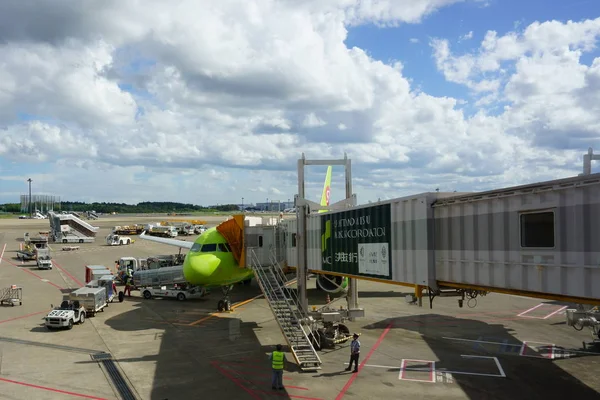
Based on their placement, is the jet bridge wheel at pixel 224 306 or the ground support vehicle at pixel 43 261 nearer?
the jet bridge wheel at pixel 224 306

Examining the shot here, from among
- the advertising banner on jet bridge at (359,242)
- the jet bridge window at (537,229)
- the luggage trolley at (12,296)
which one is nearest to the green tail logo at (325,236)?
the advertising banner on jet bridge at (359,242)

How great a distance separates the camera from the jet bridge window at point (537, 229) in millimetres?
12812

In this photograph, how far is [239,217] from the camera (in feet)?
112

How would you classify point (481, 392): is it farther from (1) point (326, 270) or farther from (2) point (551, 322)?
(2) point (551, 322)

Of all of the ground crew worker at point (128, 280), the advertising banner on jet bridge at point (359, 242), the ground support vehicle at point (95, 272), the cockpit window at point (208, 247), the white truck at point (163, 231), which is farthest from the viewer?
the white truck at point (163, 231)

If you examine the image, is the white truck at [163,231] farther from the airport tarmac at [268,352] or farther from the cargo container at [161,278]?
the airport tarmac at [268,352]

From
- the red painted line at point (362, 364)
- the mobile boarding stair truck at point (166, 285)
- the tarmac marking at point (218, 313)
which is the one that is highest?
the mobile boarding stair truck at point (166, 285)

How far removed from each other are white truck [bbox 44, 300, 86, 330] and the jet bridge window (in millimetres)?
27459

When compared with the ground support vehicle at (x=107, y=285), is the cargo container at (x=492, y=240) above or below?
above

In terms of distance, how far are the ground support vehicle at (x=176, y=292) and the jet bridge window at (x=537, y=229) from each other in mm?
32812

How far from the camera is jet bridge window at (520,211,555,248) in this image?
42.0ft

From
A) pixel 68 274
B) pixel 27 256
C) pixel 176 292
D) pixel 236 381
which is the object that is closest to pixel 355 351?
pixel 236 381

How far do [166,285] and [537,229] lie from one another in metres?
35.9

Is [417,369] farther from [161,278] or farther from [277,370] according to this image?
[161,278]
